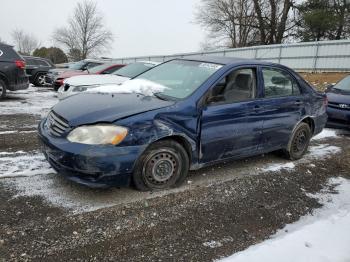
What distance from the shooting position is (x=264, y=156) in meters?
6.18

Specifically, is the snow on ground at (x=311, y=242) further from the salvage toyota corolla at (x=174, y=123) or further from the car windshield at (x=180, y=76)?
the car windshield at (x=180, y=76)

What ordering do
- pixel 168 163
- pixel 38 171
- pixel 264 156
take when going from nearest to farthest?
pixel 168 163, pixel 38 171, pixel 264 156

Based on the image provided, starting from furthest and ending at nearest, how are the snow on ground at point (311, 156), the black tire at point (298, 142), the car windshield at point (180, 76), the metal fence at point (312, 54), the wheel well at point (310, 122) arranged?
1. the metal fence at point (312, 54)
2. the wheel well at point (310, 122)
3. the black tire at point (298, 142)
4. the snow on ground at point (311, 156)
5. the car windshield at point (180, 76)

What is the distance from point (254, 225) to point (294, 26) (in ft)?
117

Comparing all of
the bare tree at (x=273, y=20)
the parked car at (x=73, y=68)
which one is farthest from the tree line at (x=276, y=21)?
the parked car at (x=73, y=68)

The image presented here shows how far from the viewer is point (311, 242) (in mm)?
3547

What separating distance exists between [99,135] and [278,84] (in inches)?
118

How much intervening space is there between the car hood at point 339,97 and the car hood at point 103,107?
5.74 m

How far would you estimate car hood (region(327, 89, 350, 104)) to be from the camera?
8555 millimetres

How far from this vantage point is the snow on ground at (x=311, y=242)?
129 inches

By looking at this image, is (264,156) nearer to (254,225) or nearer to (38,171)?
(254,225)

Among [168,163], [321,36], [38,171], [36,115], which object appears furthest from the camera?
[321,36]

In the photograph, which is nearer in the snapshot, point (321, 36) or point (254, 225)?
point (254, 225)

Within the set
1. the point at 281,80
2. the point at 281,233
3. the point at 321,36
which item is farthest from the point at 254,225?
the point at 321,36
